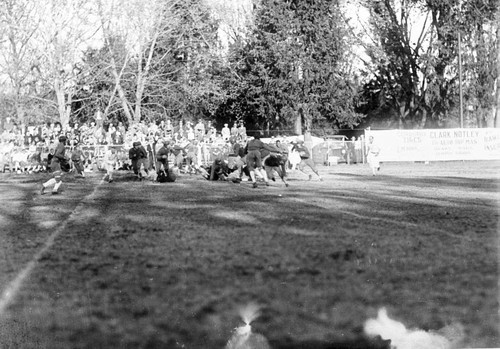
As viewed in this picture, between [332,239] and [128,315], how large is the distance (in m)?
5.66

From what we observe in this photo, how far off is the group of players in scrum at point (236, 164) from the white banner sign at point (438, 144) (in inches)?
426

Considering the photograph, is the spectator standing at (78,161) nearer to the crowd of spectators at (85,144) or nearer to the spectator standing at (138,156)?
the crowd of spectators at (85,144)

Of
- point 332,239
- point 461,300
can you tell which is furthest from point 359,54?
point 461,300

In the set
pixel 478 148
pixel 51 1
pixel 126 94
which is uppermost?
pixel 51 1

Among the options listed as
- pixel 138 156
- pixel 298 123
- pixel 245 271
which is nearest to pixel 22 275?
pixel 245 271

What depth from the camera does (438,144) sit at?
139 ft

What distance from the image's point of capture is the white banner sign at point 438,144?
42.2m

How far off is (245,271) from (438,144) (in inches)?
1383

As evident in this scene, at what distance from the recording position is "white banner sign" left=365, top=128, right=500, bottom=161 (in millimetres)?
42219

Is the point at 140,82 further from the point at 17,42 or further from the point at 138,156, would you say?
the point at 138,156

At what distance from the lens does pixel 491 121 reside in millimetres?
58562

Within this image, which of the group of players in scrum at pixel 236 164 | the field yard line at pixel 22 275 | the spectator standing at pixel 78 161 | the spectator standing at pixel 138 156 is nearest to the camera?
the field yard line at pixel 22 275

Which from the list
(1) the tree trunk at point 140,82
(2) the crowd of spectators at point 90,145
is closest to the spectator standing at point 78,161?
(2) the crowd of spectators at point 90,145

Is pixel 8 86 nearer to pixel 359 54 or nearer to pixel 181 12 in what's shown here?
pixel 181 12
